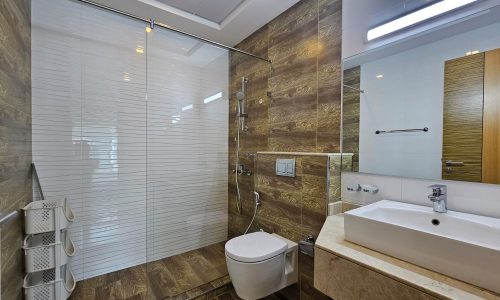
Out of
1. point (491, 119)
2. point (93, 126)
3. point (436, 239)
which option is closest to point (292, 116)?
point (491, 119)

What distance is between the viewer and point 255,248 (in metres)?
1.59

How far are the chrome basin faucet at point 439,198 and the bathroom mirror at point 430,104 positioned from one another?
115mm

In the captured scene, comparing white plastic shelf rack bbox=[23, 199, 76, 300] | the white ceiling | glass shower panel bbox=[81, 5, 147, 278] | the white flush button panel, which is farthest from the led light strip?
white plastic shelf rack bbox=[23, 199, 76, 300]

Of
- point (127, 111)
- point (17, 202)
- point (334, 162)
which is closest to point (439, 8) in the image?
point (334, 162)

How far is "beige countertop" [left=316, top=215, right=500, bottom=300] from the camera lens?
68 cm

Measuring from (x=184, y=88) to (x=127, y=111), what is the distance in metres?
0.62

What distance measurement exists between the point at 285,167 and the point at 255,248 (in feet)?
2.24

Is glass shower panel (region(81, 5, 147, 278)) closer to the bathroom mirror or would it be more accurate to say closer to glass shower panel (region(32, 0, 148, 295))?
glass shower panel (region(32, 0, 148, 295))

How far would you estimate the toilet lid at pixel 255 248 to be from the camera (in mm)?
1470

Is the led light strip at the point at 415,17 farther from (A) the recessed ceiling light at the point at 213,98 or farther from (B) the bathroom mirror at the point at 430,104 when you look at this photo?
(A) the recessed ceiling light at the point at 213,98

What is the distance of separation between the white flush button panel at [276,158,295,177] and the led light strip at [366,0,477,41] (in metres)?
1.05

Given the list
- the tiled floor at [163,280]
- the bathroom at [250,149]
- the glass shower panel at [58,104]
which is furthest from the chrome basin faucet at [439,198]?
the glass shower panel at [58,104]

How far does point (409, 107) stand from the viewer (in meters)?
1.34

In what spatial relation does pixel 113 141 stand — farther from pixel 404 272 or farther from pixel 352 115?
pixel 404 272
